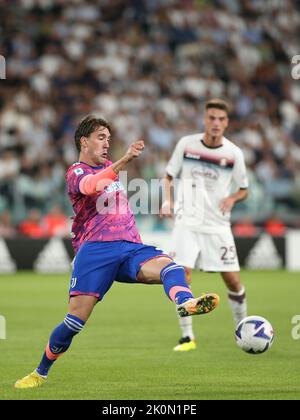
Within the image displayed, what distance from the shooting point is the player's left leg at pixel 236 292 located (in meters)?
11.1

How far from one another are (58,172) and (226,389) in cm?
1423

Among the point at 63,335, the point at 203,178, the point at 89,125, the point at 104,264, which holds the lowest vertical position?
the point at 63,335

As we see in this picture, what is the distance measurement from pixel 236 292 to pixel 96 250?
137 inches

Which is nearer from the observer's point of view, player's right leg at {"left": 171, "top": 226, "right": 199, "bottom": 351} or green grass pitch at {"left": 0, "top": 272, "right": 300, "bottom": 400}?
green grass pitch at {"left": 0, "top": 272, "right": 300, "bottom": 400}

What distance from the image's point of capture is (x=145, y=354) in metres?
10.2

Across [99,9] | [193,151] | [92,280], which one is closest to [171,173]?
[193,151]

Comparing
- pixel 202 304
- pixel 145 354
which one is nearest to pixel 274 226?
pixel 145 354

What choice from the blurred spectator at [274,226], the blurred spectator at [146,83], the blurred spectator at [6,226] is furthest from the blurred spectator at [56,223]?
the blurred spectator at [274,226]

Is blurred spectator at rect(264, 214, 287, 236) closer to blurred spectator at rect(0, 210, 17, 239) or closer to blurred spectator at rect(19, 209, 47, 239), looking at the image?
blurred spectator at rect(19, 209, 47, 239)

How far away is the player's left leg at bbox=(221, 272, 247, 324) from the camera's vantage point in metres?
11.1

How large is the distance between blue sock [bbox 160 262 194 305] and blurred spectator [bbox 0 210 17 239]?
45.1ft

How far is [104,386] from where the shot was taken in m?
8.08

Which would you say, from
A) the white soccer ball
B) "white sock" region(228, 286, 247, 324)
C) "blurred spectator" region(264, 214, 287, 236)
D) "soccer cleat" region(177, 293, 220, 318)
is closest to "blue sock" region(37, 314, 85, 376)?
"soccer cleat" region(177, 293, 220, 318)

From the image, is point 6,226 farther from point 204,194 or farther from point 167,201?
point 167,201
